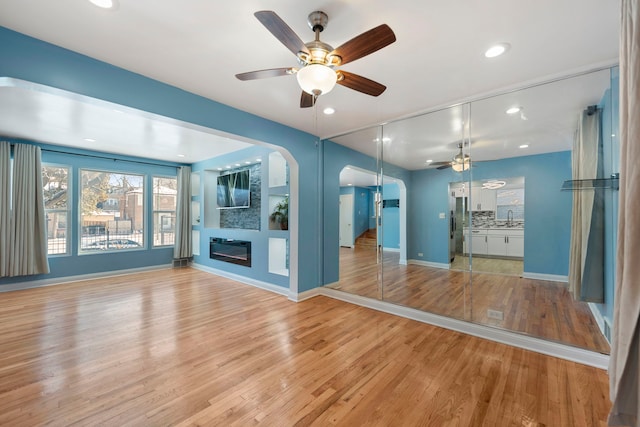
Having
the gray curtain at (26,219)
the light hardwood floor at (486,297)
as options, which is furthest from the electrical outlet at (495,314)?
the gray curtain at (26,219)

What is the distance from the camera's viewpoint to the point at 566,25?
1.93 m

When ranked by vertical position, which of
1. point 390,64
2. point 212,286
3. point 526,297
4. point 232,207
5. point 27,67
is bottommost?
point 212,286

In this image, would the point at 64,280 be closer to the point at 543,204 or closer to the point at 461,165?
the point at 461,165

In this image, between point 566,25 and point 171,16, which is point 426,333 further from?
point 171,16

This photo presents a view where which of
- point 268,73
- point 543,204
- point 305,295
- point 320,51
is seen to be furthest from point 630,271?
point 305,295

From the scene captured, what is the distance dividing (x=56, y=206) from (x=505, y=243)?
817cm

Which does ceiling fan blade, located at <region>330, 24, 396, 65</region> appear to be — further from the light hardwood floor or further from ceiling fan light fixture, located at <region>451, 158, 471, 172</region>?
the light hardwood floor

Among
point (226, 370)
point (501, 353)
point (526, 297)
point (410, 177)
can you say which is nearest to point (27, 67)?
point (226, 370)

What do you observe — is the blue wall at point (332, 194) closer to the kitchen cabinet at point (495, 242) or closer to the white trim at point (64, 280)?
the kitchen cabinet at point (495, 242)

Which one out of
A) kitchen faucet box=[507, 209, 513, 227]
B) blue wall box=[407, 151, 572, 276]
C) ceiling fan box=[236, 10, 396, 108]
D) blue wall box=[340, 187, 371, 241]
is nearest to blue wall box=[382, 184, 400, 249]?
blue wall box=[340, 187, 371, 241]

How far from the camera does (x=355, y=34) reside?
2055 millimetres

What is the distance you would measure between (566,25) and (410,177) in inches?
100

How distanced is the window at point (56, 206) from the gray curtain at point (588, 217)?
8509mm

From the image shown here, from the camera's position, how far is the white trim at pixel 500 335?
2.43m
